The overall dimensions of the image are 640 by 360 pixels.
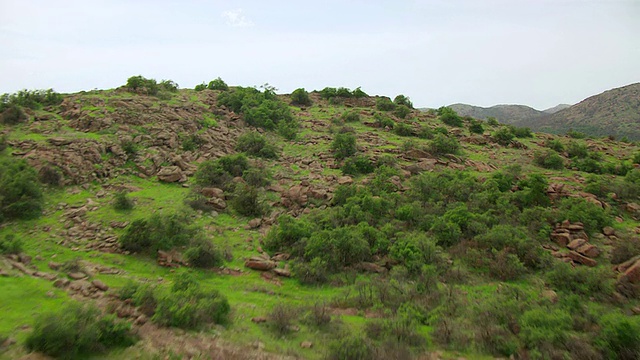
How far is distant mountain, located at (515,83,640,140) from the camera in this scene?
5384cm

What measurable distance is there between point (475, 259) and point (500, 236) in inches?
53.5

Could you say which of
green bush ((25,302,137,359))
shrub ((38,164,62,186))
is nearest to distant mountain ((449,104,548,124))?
shrub ((38,164,62,186))

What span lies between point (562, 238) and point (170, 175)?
1578cm

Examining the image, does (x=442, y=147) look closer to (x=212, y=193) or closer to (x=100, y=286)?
(x=212, y=193)

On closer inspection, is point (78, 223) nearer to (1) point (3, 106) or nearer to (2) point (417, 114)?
(1) point (3, 106)

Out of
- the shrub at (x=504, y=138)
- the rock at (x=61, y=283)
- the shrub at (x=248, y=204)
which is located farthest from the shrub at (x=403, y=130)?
the rock at (x=61, y=283)

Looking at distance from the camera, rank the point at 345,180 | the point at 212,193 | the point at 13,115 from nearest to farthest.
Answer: the point at 212,193
the point at 13,115
the point at 345,180

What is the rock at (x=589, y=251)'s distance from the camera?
10227 millimetres

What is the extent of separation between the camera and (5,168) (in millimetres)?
11133

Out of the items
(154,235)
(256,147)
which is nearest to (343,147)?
(256,147)

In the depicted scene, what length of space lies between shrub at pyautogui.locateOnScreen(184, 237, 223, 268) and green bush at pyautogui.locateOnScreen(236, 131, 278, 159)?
9.78 meters

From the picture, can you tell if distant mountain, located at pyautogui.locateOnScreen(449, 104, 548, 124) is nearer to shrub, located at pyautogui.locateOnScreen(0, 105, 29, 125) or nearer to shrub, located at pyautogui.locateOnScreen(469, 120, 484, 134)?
shrub, located at pyautogui.locateOnScreen(469, 120, 484, 134)

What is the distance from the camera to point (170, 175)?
574 inches

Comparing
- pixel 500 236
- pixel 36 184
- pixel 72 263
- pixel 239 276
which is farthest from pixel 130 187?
pixel 500 236
